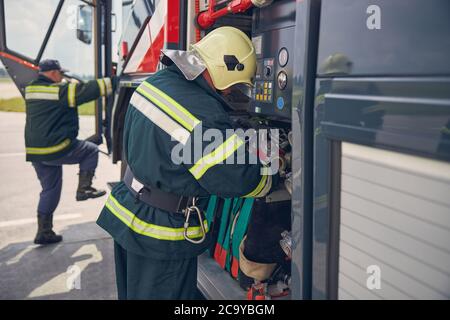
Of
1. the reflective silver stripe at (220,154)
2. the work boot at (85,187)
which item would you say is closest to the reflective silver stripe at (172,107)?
the reflective silver stripe at (220,154)

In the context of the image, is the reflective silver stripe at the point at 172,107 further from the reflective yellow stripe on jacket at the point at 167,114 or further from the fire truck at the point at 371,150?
the fire truck at the point at 371,150

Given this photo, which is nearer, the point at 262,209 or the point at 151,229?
the point at 151,229

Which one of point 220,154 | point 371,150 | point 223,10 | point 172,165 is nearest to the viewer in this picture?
point 371,150

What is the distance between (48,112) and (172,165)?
7.73 feet

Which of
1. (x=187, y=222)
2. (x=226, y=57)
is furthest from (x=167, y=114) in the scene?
(x=187, y=222)

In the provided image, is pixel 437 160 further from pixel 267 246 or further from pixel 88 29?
pixel 88 29

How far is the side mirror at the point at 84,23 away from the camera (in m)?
3.91

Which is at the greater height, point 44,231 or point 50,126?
point 50,126

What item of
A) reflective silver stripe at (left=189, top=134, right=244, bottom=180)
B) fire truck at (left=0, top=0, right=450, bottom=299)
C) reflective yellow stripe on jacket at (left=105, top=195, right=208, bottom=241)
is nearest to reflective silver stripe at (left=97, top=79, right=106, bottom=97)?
reflective yellow stripe on jacket at (left=105, top=195, right=208, bottom=241)

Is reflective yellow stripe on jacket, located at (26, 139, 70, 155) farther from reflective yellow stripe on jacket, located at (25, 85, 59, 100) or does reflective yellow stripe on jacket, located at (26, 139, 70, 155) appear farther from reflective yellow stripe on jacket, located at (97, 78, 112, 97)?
reflective yellow stripe on jacket, located at (97, 78, 112, 97)

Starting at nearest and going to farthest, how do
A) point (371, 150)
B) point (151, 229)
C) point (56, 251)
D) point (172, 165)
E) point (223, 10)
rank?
point (371, 150) < point (172, 165) < point (151, 229) < point (223, 10) < point (56, 251)

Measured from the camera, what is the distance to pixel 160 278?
5.90 feet

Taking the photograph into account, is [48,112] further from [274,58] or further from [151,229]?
[274,58]
